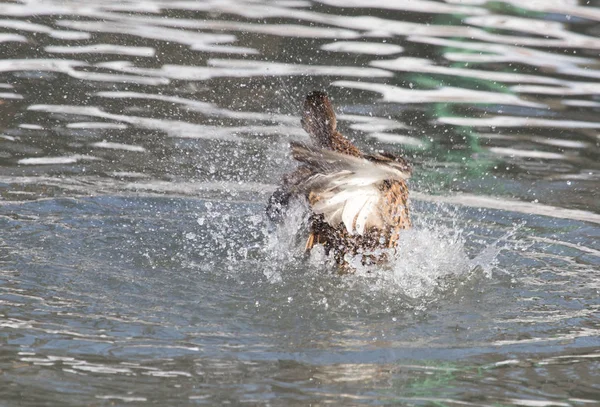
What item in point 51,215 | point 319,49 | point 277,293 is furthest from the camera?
point 319,49

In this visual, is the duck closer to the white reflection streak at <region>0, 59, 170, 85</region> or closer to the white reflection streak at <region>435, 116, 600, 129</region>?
the white reflection streak at <region>435, 116, 600, 129</region>

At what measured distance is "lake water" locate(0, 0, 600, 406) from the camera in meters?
4.52

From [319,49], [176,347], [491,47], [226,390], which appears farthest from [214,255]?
[491,47]

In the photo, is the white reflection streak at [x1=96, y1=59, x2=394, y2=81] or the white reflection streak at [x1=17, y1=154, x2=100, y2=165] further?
the white reflection streak at [x1=96, y1=59, x2=394, y2=81]

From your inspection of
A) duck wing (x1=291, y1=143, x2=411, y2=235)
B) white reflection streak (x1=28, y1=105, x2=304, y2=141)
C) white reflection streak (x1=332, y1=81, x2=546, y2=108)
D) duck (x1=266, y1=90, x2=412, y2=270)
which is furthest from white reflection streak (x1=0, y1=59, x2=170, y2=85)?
duck wing (x1=291, y1=143, x2=411, y2=235)

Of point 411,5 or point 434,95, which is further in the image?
point 411,5

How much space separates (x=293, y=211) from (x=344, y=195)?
620 mm

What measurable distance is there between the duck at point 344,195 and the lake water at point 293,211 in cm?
13

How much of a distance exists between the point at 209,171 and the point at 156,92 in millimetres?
1461

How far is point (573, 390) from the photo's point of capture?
4.48 m

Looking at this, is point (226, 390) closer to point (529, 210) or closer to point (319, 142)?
point (319, 142)

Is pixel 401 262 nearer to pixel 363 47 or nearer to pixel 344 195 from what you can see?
pixel 344 195

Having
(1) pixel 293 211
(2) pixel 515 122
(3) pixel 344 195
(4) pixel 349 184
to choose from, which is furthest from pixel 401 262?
(2) pixel 515 122

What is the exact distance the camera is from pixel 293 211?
5832mm
